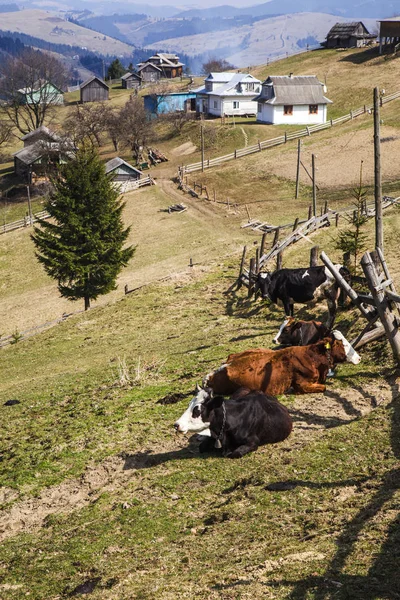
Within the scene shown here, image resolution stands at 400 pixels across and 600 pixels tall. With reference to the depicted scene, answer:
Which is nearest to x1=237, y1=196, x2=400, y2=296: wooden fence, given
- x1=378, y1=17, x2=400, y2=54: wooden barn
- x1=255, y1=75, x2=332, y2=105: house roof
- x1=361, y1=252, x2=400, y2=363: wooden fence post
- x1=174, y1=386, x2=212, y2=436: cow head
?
x1=361, y1=252, x2=400, y2=363: wooden fence post

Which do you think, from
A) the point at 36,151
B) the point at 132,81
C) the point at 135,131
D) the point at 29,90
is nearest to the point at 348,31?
the point at 132,81

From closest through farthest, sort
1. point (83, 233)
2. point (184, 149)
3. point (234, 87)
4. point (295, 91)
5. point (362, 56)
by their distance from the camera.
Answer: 1. point (83, 233)
2. point (295, 91)
3. point (184, 149)
4. point (234, 87)
5. point (362, 56)

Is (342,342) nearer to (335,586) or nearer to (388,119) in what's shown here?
(335,586)

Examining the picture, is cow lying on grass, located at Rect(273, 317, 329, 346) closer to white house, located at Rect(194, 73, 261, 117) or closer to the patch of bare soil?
the patch of bare soil

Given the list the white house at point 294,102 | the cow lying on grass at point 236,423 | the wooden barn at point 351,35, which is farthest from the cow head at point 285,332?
the wooden barn at point 351,35

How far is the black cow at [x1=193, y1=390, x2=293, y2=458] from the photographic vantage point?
1191 cm

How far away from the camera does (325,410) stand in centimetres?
1325

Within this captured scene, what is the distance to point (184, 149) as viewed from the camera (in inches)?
2968

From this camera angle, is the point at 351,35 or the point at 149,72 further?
the point at 149,72

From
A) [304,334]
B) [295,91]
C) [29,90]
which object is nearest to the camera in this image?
[304,334]

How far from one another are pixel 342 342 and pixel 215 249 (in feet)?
84.6

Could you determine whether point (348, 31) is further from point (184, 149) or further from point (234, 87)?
point (184, 149)

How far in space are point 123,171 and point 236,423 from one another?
2197 inches

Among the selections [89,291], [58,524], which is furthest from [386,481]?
[89,291]
